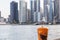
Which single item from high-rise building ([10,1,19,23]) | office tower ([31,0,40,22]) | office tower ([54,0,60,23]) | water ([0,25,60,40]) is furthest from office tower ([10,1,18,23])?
office tower ([54,0,60,23])

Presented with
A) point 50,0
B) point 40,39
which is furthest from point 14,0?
point 40,39

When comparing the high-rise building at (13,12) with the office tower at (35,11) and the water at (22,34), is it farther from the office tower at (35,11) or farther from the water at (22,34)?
the water at (22,34)

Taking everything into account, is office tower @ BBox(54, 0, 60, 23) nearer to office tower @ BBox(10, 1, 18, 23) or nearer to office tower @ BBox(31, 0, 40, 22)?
office tower @ BBox(31, 0, 40, 22)

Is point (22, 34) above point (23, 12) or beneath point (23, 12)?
beneath

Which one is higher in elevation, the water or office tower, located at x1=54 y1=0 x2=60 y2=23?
office tower, located at x1=54 y1=0 x2=60 y2=23

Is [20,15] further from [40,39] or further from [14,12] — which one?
[40,39]

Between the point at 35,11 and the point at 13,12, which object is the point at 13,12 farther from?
the point at 35,11

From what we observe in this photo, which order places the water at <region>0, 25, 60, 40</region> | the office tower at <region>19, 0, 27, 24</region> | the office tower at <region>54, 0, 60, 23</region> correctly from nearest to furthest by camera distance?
the office tower at <region>19, 0, 27, 24</region>, the office tower at <region>54, 0, 60, 23</region>, the water at <region>0, 25, 60, 40</region>

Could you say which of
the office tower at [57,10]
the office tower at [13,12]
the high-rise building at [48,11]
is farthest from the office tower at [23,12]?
the office tower at [57,10]

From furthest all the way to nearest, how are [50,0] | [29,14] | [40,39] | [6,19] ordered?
[50,0] → [29,14] → [6,19] → [40,39]

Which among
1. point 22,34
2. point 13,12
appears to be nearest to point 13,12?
point 13,12

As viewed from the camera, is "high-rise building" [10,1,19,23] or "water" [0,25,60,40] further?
"water" [0,25,60,40]
